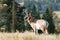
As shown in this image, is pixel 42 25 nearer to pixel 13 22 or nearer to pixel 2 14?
pixel 13 22

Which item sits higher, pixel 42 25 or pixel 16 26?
pixel 42 25

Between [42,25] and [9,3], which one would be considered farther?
[9,3]

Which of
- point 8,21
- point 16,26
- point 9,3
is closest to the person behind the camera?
point 16,26

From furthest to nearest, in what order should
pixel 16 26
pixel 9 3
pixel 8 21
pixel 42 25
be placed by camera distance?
1. pixel 9 3
2. pixel 8 21
3. pixel 16 26
4. pixel 42 25

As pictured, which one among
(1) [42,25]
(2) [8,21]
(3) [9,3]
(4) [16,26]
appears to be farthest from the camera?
(3) [9,3]

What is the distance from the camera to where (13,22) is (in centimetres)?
2855

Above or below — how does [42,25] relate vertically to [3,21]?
above

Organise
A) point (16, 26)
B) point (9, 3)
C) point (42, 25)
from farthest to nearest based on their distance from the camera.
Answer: point (9, 3) → point (16, 26) → point (42, 25)

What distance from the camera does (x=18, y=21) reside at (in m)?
29.4

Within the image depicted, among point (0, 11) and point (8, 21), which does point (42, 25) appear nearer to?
point (8, 21)

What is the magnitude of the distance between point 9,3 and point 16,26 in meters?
4.99

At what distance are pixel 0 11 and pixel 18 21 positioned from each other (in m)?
4.63

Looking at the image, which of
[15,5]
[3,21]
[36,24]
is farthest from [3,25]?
[36,24]

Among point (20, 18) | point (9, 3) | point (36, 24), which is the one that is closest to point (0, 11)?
point (9, 3)
